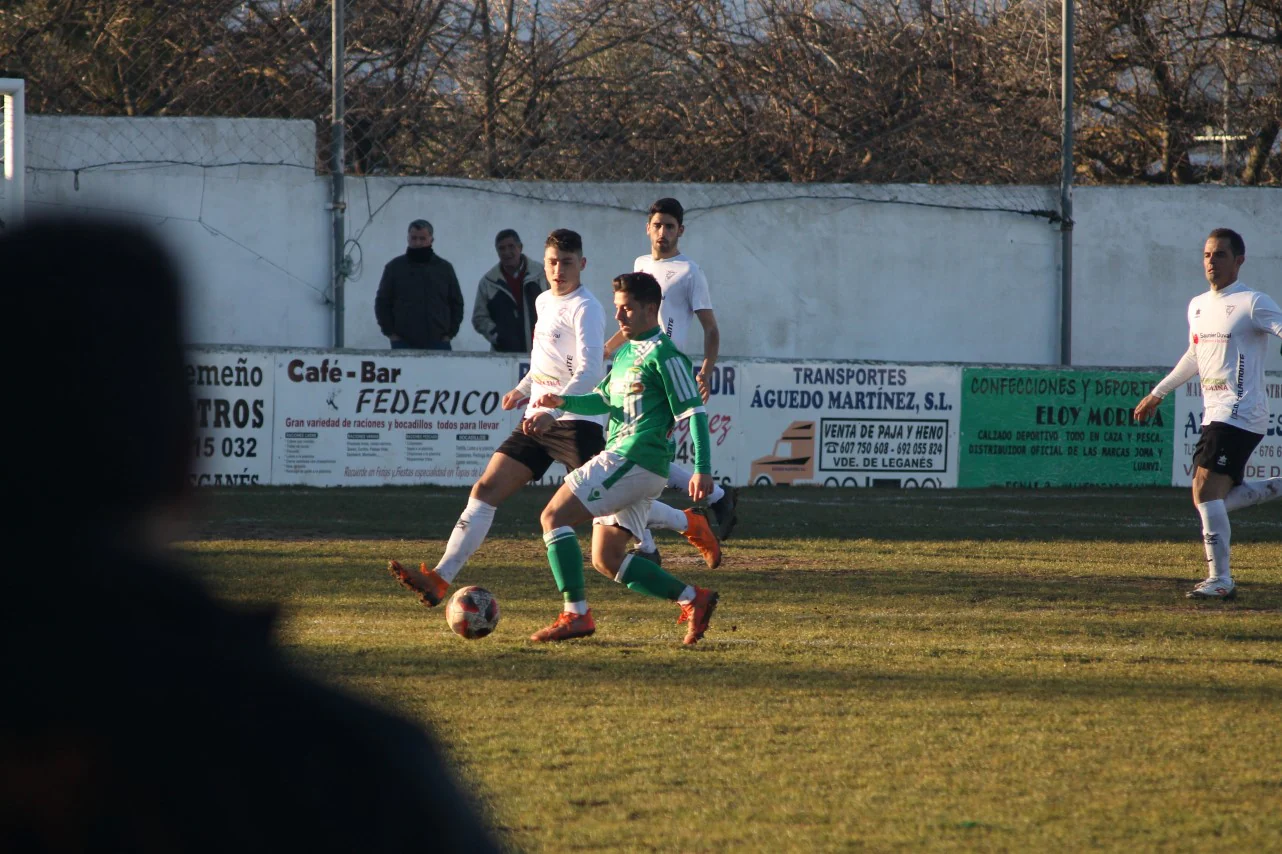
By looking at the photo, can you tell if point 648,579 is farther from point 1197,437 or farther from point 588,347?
point 1197,437

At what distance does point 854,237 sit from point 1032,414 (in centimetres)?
324

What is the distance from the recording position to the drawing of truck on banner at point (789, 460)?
14.1 metres

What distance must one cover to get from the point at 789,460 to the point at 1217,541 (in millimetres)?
6073

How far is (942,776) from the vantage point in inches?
175

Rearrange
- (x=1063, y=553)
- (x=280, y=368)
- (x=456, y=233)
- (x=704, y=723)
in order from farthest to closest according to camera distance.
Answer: (x=456, y=233)
(x=280, y=368)
(x=1063, y=553)
(x=704, y=723)

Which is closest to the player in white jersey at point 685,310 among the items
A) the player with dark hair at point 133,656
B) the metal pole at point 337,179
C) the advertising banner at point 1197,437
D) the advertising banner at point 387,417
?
the advertising banner at point 387,417

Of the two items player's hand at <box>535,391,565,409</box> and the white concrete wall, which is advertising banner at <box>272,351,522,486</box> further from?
player's hand at <box>535,391,565,409</box>

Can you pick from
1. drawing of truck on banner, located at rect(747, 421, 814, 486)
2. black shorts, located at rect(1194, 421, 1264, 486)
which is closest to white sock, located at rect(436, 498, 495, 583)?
black shorts, located at rect(1194, 421, 1264, 486)

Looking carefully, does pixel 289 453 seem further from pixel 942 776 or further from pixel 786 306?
pixel 942 776

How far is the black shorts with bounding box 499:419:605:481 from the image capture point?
294 inches

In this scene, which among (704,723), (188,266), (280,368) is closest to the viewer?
(188,266)

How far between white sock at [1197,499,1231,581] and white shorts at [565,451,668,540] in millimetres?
3284

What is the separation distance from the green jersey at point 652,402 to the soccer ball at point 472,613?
86 centimetres

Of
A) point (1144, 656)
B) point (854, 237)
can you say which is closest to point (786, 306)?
point (854, 237)
